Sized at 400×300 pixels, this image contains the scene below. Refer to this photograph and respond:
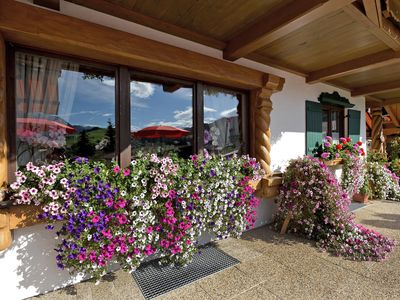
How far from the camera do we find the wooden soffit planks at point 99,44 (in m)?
1.63

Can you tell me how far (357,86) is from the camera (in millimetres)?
4977

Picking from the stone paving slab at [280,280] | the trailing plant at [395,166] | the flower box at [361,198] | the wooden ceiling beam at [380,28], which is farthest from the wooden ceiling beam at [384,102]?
the stone paving slab at [280,280]

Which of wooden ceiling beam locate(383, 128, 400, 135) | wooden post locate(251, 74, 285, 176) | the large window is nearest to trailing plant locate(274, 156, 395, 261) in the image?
wooden post locate(251, 74, 285, 176)

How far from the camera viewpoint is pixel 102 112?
2.25 meters

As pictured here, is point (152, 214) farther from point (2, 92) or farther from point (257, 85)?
point (257, 85)

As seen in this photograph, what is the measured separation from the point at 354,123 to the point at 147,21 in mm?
5376

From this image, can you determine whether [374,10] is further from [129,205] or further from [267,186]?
[129,205]

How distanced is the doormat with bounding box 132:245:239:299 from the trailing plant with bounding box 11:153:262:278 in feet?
0.42

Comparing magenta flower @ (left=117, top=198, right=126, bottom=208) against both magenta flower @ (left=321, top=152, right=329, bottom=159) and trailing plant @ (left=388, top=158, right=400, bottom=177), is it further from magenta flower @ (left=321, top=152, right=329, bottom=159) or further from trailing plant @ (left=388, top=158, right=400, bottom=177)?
trailing plant @ (left=388, top=158, right=400, bottom=177)

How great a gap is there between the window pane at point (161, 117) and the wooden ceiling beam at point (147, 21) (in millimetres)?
585

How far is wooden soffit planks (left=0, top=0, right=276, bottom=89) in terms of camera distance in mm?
1632

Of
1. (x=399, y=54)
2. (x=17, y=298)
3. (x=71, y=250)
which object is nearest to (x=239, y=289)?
(x=71, y=250)

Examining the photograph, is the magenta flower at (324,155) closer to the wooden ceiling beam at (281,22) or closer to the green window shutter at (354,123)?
the green window shutter at (354,123)

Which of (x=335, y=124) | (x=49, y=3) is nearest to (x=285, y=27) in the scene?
(x=49, y=3)
